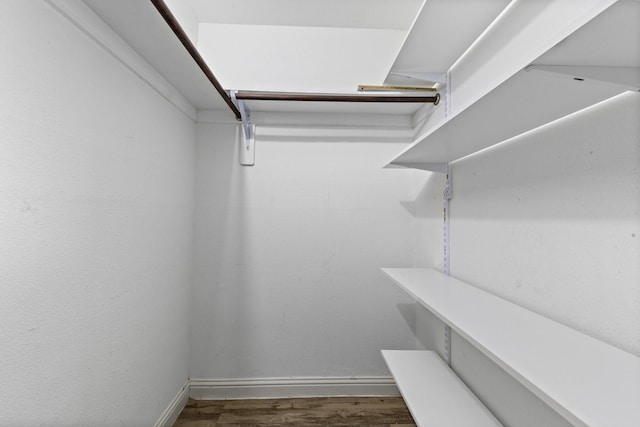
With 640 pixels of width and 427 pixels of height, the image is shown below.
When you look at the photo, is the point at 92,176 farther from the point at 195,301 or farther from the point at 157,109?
the point at 195,301

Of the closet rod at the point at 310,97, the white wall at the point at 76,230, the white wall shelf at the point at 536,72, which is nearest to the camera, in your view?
the white wall shelf at the point at 536,72

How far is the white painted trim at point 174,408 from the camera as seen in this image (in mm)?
1314

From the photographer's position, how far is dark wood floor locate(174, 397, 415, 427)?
144 centimetres

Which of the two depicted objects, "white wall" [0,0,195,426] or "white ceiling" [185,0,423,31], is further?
"white ceiling" [185,0,423,31]

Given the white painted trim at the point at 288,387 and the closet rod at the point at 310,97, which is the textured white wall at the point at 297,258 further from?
the closet rod at the point at 310,97

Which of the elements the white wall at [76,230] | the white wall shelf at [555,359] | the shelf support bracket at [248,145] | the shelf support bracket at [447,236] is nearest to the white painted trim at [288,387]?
the white wall at [76,230]

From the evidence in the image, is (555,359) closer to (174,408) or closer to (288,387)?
(288,387)

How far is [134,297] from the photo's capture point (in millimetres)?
1086

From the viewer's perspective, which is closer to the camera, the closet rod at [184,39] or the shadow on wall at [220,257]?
the closet rod at [184,39]

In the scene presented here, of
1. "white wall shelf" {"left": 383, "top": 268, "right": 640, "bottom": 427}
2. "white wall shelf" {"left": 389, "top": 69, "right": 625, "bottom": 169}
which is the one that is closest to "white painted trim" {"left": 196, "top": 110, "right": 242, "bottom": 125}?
"white wall shelf" {"left": 389, "top": 69, "right": 625, "bottom": 169}

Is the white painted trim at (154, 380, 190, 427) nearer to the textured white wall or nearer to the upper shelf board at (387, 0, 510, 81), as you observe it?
the textured white wall

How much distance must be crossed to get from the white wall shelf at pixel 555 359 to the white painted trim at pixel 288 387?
105 cm

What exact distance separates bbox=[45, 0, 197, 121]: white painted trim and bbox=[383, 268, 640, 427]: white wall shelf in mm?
1418

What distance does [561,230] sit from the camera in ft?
2.42
